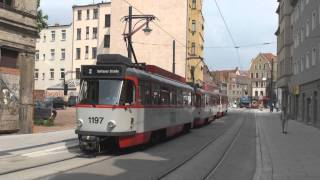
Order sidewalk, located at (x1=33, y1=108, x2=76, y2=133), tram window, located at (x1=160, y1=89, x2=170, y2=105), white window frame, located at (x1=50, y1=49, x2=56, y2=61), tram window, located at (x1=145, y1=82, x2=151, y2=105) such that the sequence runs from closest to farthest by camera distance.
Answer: tram window, located at (x1=145, y1=82, x2=151, y2=105)
tram window, located at (x1=160, y1=89, x2=170, y2=105)
sidewalk, located at (x1=33, y1=108, x2=76, y2=133)
white window frame, located at (x1=50, y1=49, x2=56, y2=61)

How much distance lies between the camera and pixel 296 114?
5659cm

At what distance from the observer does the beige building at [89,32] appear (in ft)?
286

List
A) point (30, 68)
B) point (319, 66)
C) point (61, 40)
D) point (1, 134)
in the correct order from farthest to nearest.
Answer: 1. point (61, 40)
2. point (319, 66)
3. point (30, 68)
4. point (1, 134)

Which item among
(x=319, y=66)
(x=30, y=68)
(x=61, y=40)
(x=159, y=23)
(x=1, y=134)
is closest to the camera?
(x=1, y=134)

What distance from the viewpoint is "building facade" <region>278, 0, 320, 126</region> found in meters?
40.7

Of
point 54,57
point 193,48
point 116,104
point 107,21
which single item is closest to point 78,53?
point 54,57

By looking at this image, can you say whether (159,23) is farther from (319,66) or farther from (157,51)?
(319,66)

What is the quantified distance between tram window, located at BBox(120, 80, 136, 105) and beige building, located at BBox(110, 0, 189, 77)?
188ft

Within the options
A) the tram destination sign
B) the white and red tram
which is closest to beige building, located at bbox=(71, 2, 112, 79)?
the white and red tram

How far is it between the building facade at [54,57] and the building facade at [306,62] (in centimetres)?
4421

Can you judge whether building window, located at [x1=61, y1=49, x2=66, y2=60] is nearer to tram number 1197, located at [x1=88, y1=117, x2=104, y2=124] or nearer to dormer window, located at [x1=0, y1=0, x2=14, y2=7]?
dormer window, located at [x1=0, y1=0, x2=14, y2=7]

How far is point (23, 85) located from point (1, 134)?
268 cm

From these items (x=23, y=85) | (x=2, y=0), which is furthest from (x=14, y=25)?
(x=23, y=85)

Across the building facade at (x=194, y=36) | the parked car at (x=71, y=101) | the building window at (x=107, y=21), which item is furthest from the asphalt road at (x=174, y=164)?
the building window at (x=107, y=21)
